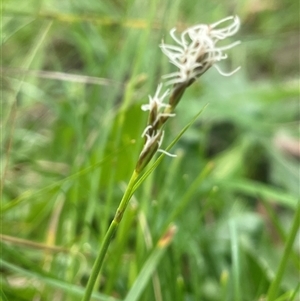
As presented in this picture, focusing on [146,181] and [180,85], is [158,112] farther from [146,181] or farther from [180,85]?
[146,181]

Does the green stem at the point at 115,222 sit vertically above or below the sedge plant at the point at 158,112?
below

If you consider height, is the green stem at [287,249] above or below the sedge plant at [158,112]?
below

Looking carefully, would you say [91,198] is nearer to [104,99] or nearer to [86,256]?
[86,256]

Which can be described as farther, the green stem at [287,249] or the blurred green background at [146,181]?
the blurred green background at [146,181]

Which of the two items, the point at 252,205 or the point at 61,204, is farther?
the point at 252,205

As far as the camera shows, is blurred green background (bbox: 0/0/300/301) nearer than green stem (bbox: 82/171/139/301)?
No

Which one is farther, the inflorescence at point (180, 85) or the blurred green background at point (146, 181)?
the blurred green background at point (146, 181)


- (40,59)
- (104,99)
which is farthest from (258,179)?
(40,59)

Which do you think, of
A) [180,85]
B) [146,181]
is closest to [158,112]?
[180,85]
